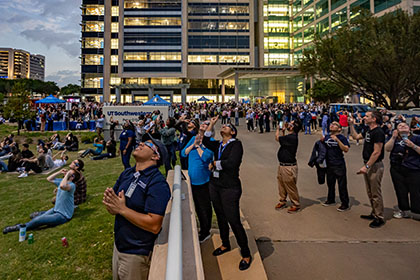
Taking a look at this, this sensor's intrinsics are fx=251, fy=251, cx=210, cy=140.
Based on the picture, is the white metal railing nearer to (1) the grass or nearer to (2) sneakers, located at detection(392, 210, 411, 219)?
(1) the grass

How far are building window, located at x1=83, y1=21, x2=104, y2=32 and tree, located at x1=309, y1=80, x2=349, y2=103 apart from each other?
67.6m

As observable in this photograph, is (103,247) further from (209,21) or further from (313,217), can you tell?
(209,21)

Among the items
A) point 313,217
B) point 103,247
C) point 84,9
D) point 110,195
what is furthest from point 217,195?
point 84,9

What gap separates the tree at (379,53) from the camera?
2086 centimetres

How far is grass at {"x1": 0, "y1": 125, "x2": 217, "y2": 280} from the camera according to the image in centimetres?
390

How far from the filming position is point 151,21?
240 feet

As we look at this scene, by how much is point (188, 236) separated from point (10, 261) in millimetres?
3521

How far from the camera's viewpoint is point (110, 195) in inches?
90.0

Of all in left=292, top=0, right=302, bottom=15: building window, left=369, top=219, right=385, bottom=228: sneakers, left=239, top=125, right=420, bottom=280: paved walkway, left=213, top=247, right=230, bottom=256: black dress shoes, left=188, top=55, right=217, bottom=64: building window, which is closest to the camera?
left=239, top=125, right=420, bottom=280: paved walkway

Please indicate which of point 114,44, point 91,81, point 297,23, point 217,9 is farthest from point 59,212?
point 91,81

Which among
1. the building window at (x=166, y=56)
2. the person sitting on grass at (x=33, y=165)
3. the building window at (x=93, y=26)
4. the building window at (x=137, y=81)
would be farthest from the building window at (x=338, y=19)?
the building window at (x=93, y=26)

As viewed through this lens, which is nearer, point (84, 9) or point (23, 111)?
point (23, 111)

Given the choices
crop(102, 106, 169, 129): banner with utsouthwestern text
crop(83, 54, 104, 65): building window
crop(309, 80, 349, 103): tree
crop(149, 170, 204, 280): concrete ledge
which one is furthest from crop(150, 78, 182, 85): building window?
crop(149, 170, 204, 280): concrete ledge

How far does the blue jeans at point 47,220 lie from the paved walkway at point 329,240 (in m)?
4.04
